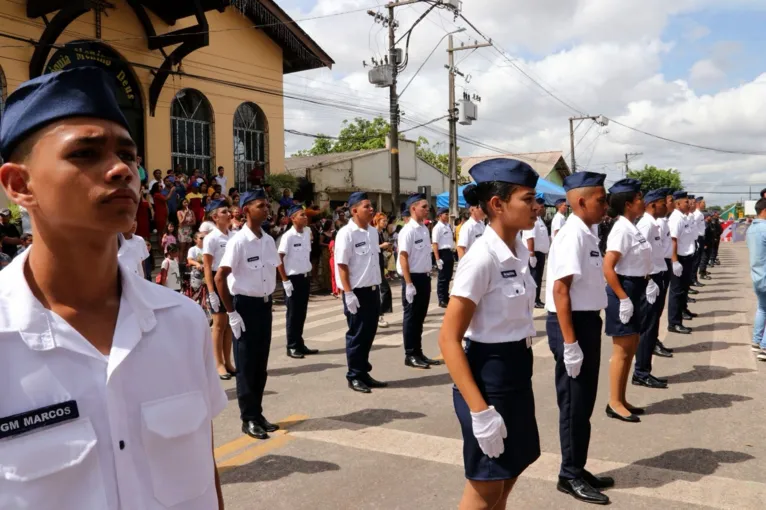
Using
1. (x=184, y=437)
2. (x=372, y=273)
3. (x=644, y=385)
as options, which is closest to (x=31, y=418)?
(x=184, y=437)

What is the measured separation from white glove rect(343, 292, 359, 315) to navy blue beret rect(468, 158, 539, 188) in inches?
150

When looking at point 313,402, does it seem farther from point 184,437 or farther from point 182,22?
point 182,22

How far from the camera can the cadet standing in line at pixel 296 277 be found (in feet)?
28.5

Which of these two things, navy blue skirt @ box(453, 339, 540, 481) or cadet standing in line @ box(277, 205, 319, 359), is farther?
cadet standing in line @ box(277, 205, 319, 359)

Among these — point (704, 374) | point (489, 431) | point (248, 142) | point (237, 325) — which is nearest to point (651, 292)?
point (704, 374)

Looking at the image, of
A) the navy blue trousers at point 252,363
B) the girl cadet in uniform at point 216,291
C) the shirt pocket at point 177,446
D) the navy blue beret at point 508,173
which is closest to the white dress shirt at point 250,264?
the navy blue trousers at point 252,363

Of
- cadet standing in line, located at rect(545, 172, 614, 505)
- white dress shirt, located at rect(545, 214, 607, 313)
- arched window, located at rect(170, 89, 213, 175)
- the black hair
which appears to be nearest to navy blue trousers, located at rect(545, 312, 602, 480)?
cadet standing in line, located at rect(545, 172, 614, 505)

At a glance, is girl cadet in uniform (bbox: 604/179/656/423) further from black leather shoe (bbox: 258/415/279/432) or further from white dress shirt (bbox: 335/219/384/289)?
black leather shoe (bbox: 258/415/279/432)

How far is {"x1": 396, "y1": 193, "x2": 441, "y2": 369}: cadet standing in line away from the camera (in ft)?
26.4

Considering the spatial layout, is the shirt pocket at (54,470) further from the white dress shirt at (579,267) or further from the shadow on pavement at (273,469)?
the white dress shirt at (579,267)

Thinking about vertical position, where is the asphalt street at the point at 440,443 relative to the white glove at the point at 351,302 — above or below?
below

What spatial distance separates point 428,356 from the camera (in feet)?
27.8

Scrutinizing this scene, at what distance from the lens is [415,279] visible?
862 centimetres

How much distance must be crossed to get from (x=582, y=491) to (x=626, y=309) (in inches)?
74.6
